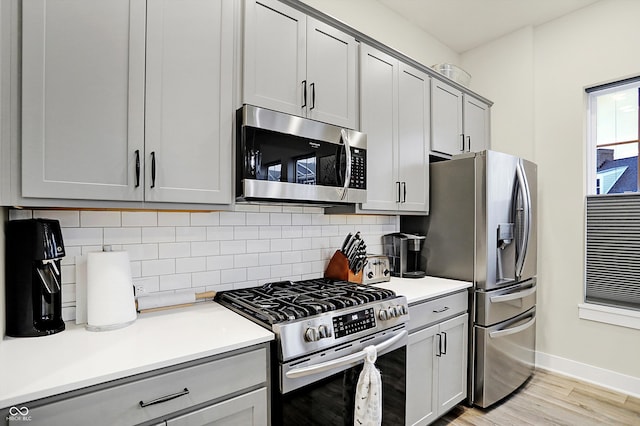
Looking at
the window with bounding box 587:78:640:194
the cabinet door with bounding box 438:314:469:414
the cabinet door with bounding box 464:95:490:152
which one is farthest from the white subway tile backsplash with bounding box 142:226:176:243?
the window with bounding box 587:78:640:194

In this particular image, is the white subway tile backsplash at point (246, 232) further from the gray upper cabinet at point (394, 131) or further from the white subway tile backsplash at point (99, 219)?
the gray upper cabinet at point (394, 131)

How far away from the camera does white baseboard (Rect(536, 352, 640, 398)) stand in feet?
8.71

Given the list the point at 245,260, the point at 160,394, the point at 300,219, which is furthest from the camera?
the point at 300,219

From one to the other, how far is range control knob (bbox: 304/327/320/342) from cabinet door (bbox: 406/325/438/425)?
0.80 metres

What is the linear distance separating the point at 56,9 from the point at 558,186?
369 centimetres

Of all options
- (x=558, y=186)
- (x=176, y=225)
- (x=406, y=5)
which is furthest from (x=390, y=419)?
(x=406, y=5)

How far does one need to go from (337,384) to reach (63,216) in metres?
1.45

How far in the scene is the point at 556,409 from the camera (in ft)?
8.02

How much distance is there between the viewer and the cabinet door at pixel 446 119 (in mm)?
2826

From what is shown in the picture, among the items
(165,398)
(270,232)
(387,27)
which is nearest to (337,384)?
(165,398)

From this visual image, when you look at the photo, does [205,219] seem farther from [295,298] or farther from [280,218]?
[295,298]

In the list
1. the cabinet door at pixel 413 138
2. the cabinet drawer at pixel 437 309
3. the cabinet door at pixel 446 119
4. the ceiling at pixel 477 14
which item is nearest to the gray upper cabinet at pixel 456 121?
the cabinet door at pixel 446 119

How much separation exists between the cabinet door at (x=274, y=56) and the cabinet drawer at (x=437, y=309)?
138 cm

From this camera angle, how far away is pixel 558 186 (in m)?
3.09
